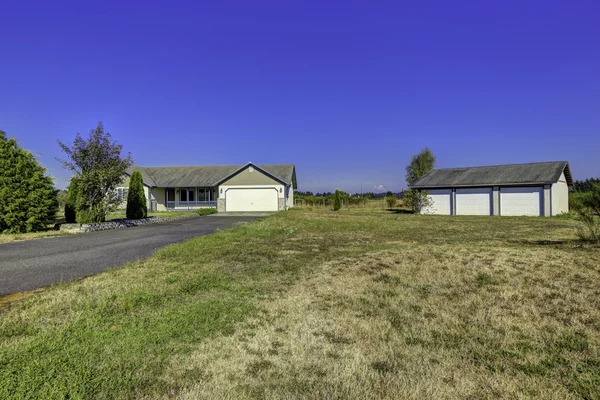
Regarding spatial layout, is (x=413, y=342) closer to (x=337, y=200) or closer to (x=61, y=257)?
(x=61, y=257)

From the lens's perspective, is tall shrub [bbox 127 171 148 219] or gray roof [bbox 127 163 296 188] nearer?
tall shrub [bbox 127 171 148 219]

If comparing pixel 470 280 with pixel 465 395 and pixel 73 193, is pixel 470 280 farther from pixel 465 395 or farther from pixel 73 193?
pixel 73 193

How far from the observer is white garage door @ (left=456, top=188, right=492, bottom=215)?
2734 cm

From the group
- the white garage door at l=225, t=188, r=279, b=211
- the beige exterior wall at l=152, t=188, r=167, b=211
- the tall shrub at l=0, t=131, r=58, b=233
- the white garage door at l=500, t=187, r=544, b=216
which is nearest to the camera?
the tall shrub at l=0, t=131, r=58, b=233

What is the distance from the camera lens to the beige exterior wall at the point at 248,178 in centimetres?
3231

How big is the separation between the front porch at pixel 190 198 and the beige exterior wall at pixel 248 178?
12.2 feet

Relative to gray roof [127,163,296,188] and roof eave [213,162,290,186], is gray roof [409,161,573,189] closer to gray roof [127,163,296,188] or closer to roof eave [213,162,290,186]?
roof eave [213,162,290,186]

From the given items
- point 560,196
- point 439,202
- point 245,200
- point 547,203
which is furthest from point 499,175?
point 245,200

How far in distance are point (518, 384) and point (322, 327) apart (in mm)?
1997

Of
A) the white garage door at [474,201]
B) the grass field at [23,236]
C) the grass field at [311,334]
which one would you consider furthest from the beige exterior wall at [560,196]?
the grass field at [23,236]

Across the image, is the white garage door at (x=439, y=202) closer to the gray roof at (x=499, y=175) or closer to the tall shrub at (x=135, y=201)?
the gray roof at (x=499, y=175)

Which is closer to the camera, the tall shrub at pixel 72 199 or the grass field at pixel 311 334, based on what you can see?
the grass field at pixel 311 334

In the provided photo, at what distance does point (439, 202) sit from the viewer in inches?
1172

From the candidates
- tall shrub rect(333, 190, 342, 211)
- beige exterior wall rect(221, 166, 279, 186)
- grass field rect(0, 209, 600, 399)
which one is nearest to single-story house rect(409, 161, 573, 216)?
tall shrub rect(333, 190, 342, 211)
